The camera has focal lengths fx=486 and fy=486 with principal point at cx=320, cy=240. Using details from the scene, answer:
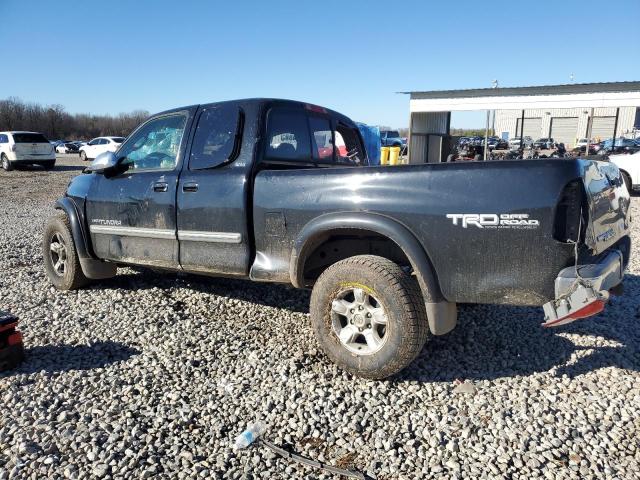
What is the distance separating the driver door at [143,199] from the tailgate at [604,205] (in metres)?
3.08

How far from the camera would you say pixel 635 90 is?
18250mm

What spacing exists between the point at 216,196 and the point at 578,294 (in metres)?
2.59

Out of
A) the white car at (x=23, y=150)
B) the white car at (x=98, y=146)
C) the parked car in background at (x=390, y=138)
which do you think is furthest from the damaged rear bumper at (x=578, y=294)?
the white car at (x=98, y=146)

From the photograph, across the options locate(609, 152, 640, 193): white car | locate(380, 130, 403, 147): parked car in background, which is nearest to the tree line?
locate(380, 130, 403, 147): parked car in background

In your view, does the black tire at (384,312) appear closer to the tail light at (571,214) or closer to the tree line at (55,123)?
the tail light at (571,214)

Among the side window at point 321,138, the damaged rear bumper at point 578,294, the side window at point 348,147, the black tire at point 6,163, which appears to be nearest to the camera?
the damaged rear bumper at point 578,294

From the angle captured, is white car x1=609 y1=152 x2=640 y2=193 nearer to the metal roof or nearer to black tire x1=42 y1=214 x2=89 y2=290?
the metal roof

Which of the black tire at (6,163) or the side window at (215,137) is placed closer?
the side window at (215,137)

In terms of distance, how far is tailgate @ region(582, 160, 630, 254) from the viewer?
104 inches

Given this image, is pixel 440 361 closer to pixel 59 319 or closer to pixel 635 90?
pixel 59 319

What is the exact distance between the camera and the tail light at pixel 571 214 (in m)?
2.58

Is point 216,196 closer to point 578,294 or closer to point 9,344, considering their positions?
point 9,344

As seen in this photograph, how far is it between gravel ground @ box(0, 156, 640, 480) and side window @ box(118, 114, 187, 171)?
137cm

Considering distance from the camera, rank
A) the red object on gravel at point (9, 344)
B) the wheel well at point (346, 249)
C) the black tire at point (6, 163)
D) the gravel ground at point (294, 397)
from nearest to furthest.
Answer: the gravel ground at point (294, 397) → the red object on gravel at point (9, 344) → the wheel well at point (346, 249) → the black tire at point (6, 163)
